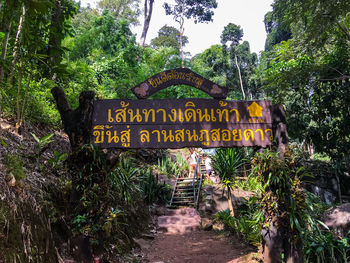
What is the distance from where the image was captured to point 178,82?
4688 millimetres

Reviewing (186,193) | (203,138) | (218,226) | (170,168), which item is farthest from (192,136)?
(170,168)

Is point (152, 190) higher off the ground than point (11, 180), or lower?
lower

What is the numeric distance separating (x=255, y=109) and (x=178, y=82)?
56.8 inches

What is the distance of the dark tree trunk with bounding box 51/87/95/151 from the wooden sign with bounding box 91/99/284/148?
4.4 inches

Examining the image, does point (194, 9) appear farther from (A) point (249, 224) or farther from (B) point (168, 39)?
(A) point (249, 224)

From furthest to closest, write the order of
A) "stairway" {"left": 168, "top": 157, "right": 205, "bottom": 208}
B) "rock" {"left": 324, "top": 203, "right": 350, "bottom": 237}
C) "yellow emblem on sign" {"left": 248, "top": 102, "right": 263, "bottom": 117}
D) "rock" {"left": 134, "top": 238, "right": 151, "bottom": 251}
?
"stairway" {"left": 168, "top": 157, "right": 205, "bottom": 208}, "rock" {"left": 134, "top": 238, "right": 151, "bottom": 251}, "rock" {"left": 324, "top": 203, "right": 350, "bottom": 237}, "yellow emblem on sign" {"left": 248, "top": 102, "right": 263, "bottom": 117}

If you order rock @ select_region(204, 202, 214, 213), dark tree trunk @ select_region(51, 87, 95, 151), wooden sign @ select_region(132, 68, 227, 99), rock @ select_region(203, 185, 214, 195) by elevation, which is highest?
wooden sign @ select_region(132, 68, 227, 99)

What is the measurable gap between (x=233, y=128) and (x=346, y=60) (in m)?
7.36

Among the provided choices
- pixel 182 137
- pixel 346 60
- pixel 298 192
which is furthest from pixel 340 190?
pixel 182 137

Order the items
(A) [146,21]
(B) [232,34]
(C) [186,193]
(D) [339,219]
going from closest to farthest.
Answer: (D) [339,219] < (C) [186,193] < (A) [146,21] < (B) [232,34]

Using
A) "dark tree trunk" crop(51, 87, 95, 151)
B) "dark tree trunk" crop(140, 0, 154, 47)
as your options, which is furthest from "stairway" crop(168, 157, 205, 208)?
"dark tree trunk" crop(140, 0, 154, 47)

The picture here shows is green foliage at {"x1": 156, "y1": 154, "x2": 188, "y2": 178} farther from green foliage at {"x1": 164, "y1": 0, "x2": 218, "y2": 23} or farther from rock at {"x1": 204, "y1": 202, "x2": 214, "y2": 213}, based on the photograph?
green foliage at {"x1": 164, "y1": 0, "x2": 218, "y2": 23}

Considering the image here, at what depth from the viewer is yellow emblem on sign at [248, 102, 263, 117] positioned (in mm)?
4680

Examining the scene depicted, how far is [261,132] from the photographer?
15.2ft
